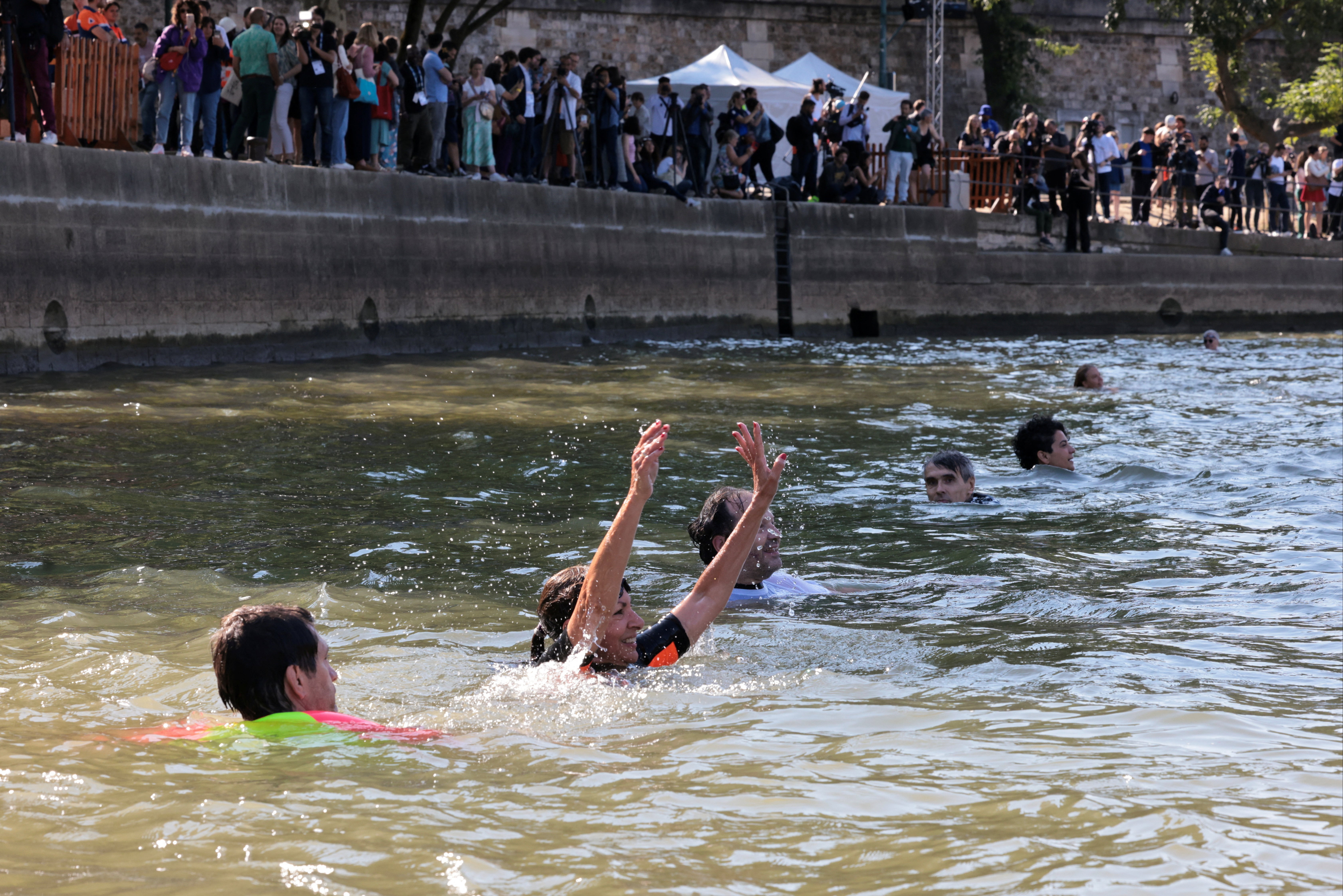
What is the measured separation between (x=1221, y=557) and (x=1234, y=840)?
5.10 m

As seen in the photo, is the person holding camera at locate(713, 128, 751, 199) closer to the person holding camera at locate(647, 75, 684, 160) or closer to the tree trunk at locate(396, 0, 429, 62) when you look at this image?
the person holding camera at locate(647, 75, 684, 160)

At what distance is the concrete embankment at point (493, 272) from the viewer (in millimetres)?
15742

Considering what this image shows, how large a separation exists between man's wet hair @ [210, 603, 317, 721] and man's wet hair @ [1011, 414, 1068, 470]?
25.7ft

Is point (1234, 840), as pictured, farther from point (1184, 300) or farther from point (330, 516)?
point (1184, 300)

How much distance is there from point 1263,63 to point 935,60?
11149 mm

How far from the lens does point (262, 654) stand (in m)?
4.92

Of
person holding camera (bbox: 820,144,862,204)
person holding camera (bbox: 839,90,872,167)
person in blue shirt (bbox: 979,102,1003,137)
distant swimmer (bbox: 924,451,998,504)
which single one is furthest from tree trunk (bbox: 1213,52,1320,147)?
distant swimmer (bbox: 924,451,998,504)

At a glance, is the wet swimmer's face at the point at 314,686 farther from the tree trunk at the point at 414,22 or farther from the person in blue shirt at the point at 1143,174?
the person in blue shirt at the point at 1143,174

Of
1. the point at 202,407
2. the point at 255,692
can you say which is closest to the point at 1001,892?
the point at 255,692

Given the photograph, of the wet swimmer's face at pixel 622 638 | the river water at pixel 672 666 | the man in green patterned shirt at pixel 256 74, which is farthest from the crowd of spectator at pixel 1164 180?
the wet swimmer's face at pixel 622 638

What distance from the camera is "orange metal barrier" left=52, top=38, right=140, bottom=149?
51.5ft

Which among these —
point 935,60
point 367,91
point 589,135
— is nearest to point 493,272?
point 589,135

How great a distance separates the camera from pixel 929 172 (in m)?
27.5

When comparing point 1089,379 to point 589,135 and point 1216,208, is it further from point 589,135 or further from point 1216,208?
point 1216,208
